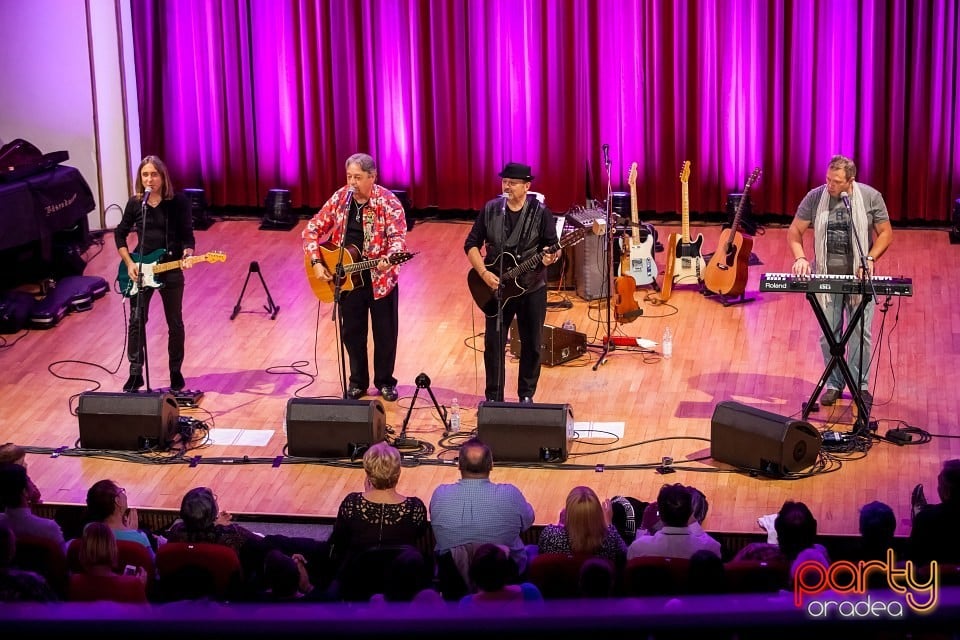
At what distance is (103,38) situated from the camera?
1303 centimetres

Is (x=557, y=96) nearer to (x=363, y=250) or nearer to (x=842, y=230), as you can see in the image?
(x=363, y=250)

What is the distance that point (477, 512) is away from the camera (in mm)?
5195

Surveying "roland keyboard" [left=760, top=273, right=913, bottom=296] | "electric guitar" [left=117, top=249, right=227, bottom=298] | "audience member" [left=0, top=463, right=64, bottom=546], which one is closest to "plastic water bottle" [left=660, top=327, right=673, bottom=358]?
"roland keyboard" [left=760, top=273, right=913, bottom=296]

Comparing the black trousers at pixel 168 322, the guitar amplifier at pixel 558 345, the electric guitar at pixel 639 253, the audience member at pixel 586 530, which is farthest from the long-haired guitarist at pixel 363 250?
the audience member at pixel 586 530

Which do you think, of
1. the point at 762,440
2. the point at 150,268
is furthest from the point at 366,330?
the point at 762,440

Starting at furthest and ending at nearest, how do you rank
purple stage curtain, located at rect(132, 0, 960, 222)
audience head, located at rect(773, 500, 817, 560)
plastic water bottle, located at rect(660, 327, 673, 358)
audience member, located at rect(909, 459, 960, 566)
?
1. purple stage curtain, located at rect(132, 0, 960, 222)
2. plastic water bottle, located at rect(660, 327, 673, 358)
3. audience member, located at rect(909, 459, 960, 566)
4. audience head, located at rect(773, 500, 817, 560)

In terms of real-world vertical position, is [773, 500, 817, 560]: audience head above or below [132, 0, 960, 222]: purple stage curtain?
below

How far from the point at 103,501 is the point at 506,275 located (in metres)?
3.01

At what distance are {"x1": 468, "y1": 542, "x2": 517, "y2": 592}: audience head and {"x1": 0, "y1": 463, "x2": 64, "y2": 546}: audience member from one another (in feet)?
6.37

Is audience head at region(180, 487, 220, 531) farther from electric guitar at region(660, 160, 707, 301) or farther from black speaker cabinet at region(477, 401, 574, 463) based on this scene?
electric guitar at region(660, 160, 707, 301)

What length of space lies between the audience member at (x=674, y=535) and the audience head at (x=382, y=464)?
39.1 inches

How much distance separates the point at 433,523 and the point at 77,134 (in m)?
8.88

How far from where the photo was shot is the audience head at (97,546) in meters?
4.44

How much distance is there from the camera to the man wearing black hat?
7.30 m
